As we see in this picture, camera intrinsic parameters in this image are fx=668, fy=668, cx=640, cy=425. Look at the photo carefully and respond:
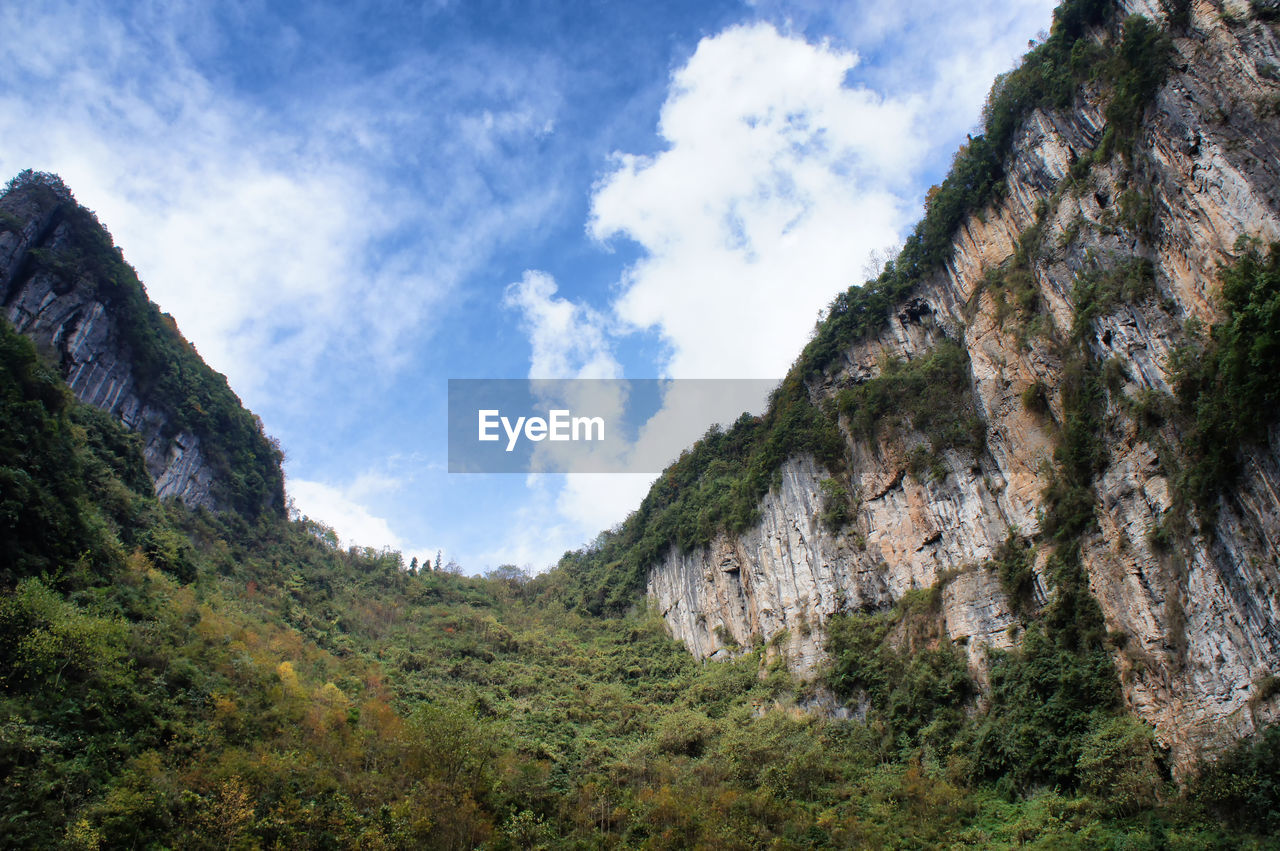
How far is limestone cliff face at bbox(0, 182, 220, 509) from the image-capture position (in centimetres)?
3609

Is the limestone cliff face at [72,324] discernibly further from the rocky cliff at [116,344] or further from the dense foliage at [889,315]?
the dense foliage at [889,315]

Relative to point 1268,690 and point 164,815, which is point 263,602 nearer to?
point 164,815

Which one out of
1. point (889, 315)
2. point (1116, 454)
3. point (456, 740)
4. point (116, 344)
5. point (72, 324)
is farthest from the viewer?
point (116, 344)

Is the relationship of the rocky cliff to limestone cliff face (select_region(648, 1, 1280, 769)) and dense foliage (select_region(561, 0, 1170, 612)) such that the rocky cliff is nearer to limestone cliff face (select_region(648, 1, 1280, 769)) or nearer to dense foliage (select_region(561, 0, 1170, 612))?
dense foliage (select_region(561, 0, 1170, 612))

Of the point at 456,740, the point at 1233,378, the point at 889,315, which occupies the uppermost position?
the point at 889,315

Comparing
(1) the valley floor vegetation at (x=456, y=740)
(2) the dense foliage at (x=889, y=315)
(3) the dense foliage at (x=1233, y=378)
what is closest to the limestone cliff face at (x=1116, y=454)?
(3) the dense foliage at (x=1233, y=378)

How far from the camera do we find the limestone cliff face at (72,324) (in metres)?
36.1

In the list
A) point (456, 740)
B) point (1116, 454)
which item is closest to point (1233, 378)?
point (1116, 454)

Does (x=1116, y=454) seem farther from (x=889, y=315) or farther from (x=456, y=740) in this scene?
(x=456, y=740)

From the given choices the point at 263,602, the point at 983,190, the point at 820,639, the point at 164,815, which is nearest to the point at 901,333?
the point at 983,190

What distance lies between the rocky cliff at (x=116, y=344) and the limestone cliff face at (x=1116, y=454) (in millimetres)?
39061

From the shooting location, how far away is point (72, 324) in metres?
37.8

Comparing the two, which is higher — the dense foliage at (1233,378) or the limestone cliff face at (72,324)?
the limestone cliff face at (72,324)

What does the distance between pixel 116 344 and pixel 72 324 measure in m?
3.07
